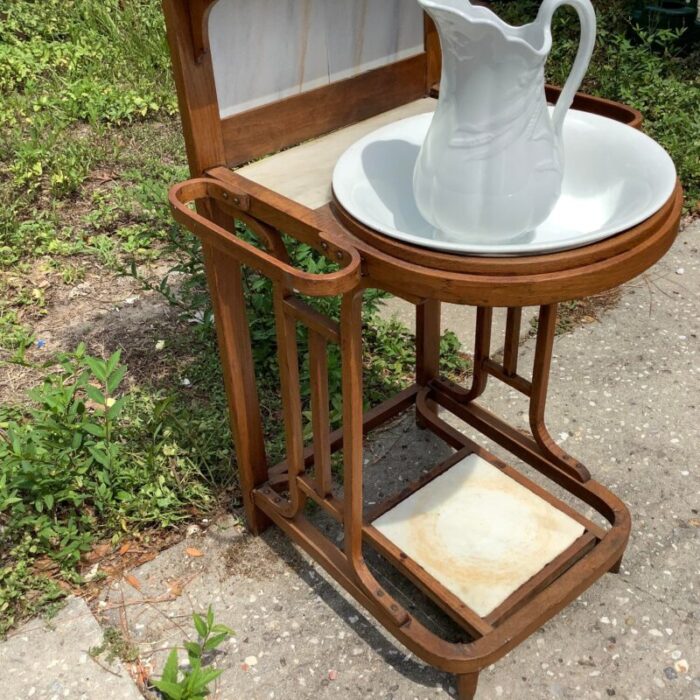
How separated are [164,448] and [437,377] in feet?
2.61

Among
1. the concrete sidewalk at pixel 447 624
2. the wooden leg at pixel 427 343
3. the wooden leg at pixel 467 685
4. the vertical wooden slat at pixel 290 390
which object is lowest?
the concrete sidewalk at pixel 447 624

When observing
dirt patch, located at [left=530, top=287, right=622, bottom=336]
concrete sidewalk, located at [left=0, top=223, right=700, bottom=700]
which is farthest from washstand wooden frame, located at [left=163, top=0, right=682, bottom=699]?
dirt patch, located at [left=530, top=287, right=622, bottom=336]

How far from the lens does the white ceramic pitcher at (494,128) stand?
127 cm

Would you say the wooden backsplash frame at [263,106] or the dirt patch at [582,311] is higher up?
the wooden backsplash frame at [263,106]

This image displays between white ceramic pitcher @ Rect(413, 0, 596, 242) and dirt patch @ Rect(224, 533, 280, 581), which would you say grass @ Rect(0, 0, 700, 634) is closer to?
dirt patch @ Rect(224, 533, 280, 581)

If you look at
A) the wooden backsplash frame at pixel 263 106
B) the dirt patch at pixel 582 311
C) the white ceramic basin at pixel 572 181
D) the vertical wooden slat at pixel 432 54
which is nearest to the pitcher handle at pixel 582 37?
the white ceramic basin at pixel 572 181

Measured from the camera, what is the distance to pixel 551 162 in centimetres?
138

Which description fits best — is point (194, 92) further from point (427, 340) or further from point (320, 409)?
point (427, 340)

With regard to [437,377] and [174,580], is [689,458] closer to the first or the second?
[437,377]

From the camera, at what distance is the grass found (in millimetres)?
2172

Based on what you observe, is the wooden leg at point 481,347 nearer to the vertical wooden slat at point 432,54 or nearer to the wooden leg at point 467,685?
the vertical wooden slat at point 432,54

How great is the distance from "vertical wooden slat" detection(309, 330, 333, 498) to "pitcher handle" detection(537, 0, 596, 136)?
597 mm

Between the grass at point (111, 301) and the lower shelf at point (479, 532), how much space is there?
1.59 feet

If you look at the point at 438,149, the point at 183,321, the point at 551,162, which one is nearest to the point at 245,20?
the point at 438,149
